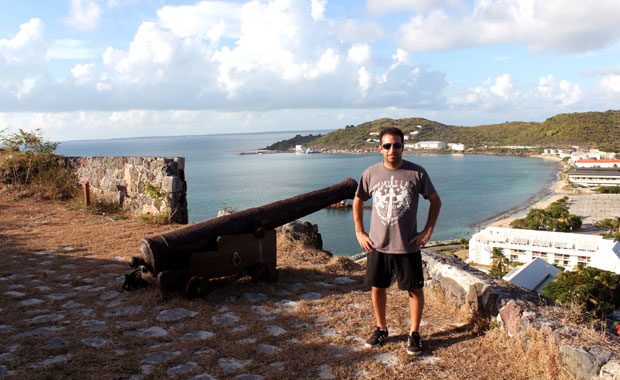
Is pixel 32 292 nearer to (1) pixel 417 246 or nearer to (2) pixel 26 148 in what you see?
(1) pixel 417 246

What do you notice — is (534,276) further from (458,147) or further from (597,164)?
(458,147)

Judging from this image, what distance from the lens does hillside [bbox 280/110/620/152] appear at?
397 feet

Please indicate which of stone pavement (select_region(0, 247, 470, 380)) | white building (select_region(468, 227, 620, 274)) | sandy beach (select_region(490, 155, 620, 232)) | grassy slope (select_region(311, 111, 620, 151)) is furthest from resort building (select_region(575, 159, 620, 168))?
stone pavement (select_region(0, 247, 470, 380))

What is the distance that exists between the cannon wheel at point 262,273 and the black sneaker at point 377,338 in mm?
1426

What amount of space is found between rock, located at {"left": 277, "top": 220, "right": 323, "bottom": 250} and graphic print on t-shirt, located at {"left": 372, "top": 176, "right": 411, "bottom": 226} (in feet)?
10.2

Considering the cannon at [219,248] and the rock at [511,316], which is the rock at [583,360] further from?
the cannon at [219,248]

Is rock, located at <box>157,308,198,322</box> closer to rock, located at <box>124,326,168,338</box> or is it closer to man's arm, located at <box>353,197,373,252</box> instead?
rock, located at <box>124,326,168,338</box>

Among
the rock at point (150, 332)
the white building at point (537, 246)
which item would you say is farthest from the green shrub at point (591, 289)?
the rock at point (150, 332)

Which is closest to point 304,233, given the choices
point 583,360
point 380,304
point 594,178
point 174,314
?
point 174,314

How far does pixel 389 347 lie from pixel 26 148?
9.35 m

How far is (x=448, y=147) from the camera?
136 m

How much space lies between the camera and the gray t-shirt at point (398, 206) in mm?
2701

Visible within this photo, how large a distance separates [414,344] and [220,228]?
1936 millimetres

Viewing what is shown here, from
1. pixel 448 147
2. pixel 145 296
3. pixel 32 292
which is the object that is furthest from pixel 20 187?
pixel 448 147
